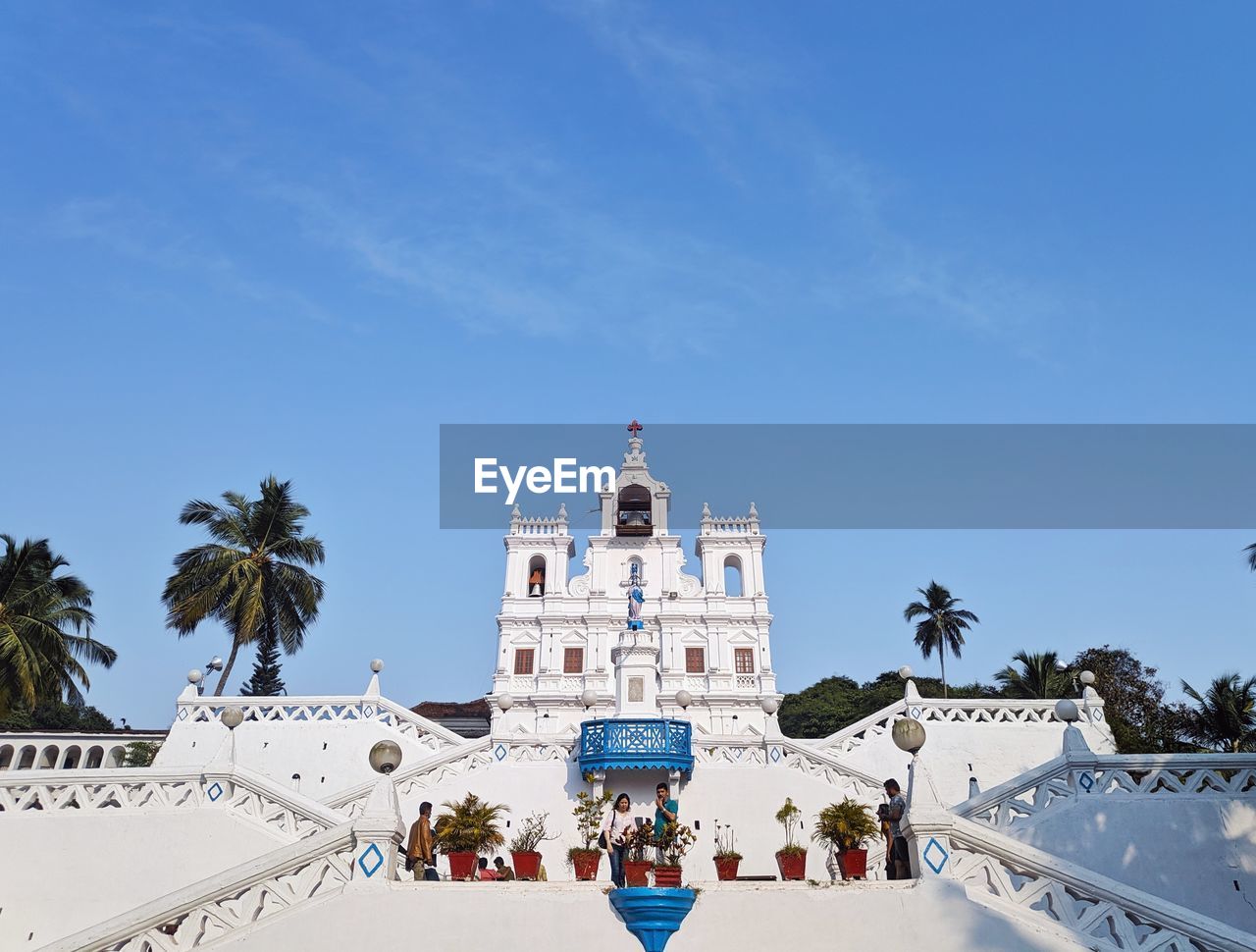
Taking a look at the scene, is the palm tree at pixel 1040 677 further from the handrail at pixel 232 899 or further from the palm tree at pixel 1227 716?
the handrail at pixel 232 899

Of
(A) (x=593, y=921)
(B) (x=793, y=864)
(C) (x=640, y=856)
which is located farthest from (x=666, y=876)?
(B) (x=793, y=864)

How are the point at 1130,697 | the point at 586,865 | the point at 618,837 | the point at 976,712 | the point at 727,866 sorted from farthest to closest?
the point at 1130,697 < the point at 976,712 < the point at 727,866 < the point at 586,865 < the point at 618,837

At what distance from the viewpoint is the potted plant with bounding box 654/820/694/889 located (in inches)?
433

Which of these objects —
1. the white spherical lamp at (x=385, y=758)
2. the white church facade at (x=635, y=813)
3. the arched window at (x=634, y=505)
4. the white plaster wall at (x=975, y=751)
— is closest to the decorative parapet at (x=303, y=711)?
the white church facade at (x=635, y=813)

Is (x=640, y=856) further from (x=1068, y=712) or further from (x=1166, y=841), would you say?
(x=1068, y=712)

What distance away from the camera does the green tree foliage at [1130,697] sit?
36.0 m

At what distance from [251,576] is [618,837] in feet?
85.4

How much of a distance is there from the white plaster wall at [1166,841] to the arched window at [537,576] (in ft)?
120

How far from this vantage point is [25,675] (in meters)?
25.2

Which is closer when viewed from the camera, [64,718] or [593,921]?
[593,921]

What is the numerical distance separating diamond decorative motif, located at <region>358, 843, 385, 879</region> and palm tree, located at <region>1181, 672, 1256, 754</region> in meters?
25.8

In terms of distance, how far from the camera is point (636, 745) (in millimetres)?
20656

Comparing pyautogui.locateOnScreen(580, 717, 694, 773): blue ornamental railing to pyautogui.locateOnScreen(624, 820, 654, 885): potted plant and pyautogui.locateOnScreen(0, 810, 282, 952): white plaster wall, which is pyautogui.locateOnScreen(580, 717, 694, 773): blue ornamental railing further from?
pyautogui.locateOnScreen(624, 820, 654, 885): potted plant

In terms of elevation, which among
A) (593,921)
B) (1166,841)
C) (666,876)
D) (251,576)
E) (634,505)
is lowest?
(593,921)
